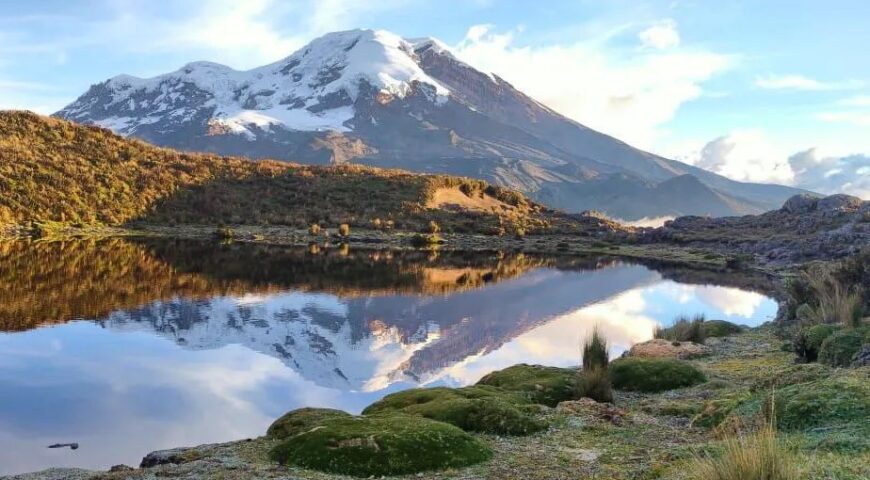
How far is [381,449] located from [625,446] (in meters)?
4.14

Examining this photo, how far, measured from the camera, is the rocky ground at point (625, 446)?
877 cm

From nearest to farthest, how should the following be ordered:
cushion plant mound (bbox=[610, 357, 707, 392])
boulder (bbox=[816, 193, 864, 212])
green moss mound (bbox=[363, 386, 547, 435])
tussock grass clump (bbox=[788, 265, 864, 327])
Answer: green moss mound (bbox=[363, 386, 547, 435])
cushion plant mound (bbox=[610, 357, 707, 392])
tussock grass clump (bbox=[788, 265, 864, 327])
boulder (bbox=[816, 193, 864, 212])

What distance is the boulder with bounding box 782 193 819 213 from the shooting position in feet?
409

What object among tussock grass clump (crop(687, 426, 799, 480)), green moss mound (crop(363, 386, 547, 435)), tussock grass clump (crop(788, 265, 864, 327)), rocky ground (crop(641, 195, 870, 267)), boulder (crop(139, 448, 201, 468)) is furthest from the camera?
rocky ground (crop(641, 195, 870, 267))

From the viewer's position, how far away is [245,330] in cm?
2802

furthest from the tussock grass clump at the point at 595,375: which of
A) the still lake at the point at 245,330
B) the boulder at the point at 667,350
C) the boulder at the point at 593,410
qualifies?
the still lake at the point at 245,330

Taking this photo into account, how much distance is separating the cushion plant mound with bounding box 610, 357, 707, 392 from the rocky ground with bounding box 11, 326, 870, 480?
78cm

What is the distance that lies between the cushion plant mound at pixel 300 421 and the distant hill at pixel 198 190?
65.6 metres

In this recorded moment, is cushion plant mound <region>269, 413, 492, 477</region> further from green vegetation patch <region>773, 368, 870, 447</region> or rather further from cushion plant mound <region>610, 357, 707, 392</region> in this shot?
cushion plant mound <region>610, 357, 707, 392</region>

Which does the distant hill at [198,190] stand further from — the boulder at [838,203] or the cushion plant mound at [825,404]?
the cushion plant mound at [825,404]

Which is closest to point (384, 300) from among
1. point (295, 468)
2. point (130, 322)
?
point (130, 322)

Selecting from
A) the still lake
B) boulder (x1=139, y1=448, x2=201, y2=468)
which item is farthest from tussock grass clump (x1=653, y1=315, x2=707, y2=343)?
boulder (x1=139, y1=448, x2=201, y2=468)

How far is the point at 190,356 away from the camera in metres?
22.8

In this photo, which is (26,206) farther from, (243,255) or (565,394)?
(565,394)
